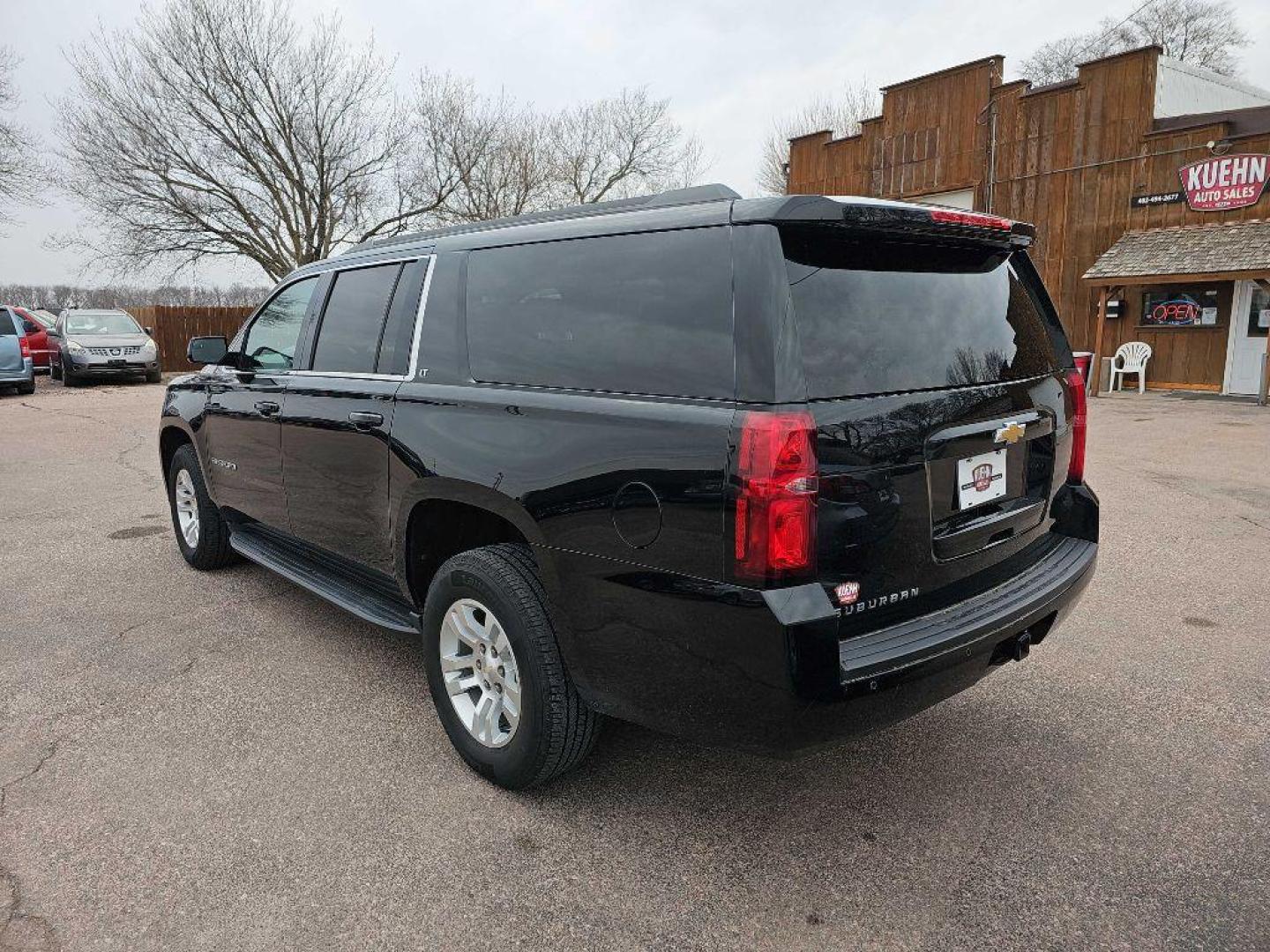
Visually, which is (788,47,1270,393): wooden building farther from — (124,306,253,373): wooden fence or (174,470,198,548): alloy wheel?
(124,306,253,373): wooden fence

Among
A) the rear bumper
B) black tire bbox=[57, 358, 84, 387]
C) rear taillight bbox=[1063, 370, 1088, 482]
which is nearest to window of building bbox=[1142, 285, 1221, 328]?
rear taillight bbox=[1063, 370, 1088, 482]

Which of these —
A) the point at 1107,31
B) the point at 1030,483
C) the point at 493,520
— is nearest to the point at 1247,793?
the point at 1030,483

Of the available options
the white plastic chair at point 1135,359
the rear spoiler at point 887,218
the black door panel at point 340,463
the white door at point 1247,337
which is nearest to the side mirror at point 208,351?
the black door panel at point 340,463

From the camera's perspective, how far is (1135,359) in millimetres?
17438

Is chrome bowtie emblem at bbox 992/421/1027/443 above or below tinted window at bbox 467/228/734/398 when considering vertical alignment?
below

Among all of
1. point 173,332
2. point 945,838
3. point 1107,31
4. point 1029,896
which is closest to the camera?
point 1029,896

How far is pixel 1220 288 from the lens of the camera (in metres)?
16.5

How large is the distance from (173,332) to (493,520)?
2794cm

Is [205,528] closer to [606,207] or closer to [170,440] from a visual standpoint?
[170,440]

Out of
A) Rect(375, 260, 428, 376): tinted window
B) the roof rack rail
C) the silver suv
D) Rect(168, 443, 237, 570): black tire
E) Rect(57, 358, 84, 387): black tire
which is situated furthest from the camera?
Rect(57, 358, 84, 387): black tire

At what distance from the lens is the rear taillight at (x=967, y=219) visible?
246cm

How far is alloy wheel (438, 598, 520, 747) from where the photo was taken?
276 cm

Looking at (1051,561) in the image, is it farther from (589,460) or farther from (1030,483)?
(589,460)

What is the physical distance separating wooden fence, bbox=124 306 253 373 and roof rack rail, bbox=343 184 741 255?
25.5 metres
